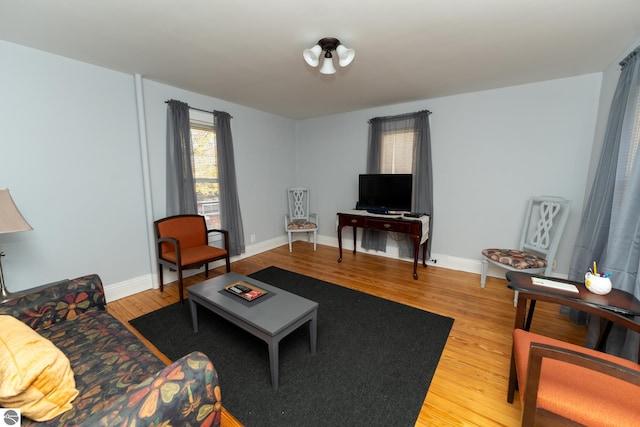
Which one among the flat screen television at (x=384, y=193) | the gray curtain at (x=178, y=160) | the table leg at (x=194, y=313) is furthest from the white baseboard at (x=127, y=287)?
the flat screen television at (x=384, y=193)

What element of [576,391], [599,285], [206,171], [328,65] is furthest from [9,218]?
[599,285]

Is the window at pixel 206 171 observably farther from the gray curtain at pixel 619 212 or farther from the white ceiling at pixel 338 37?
the gray curtain at pixel 619 212

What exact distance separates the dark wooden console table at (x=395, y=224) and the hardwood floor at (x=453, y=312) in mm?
332

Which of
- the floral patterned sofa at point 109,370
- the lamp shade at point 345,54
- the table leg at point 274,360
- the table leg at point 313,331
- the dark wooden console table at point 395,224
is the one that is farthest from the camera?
the dark wooden console table at point 395,224

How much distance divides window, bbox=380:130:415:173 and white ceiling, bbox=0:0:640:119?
0.90 meters

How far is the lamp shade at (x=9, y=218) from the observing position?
165 cm

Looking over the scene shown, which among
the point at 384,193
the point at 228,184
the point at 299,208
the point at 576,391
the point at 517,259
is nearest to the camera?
the point at 576,391

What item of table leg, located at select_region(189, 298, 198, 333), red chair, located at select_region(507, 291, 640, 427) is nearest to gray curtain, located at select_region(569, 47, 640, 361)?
red chair, located at select_region(507, 291, 640, 427)

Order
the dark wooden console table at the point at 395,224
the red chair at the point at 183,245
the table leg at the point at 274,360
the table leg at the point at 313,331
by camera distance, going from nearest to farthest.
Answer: the table leg at the point at 274,360 < the table leg at the point at 313,331 < the red chair at the point at 183,245 < the dark wooden console table at the point at 395,224

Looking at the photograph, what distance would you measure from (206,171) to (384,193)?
255cm

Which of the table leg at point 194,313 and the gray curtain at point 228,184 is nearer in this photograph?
the table leg at point 194,313

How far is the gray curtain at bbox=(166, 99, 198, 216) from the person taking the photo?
301 cm

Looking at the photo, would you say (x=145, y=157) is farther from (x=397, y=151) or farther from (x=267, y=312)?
(x=397, y=151)

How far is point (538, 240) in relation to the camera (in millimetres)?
2842
